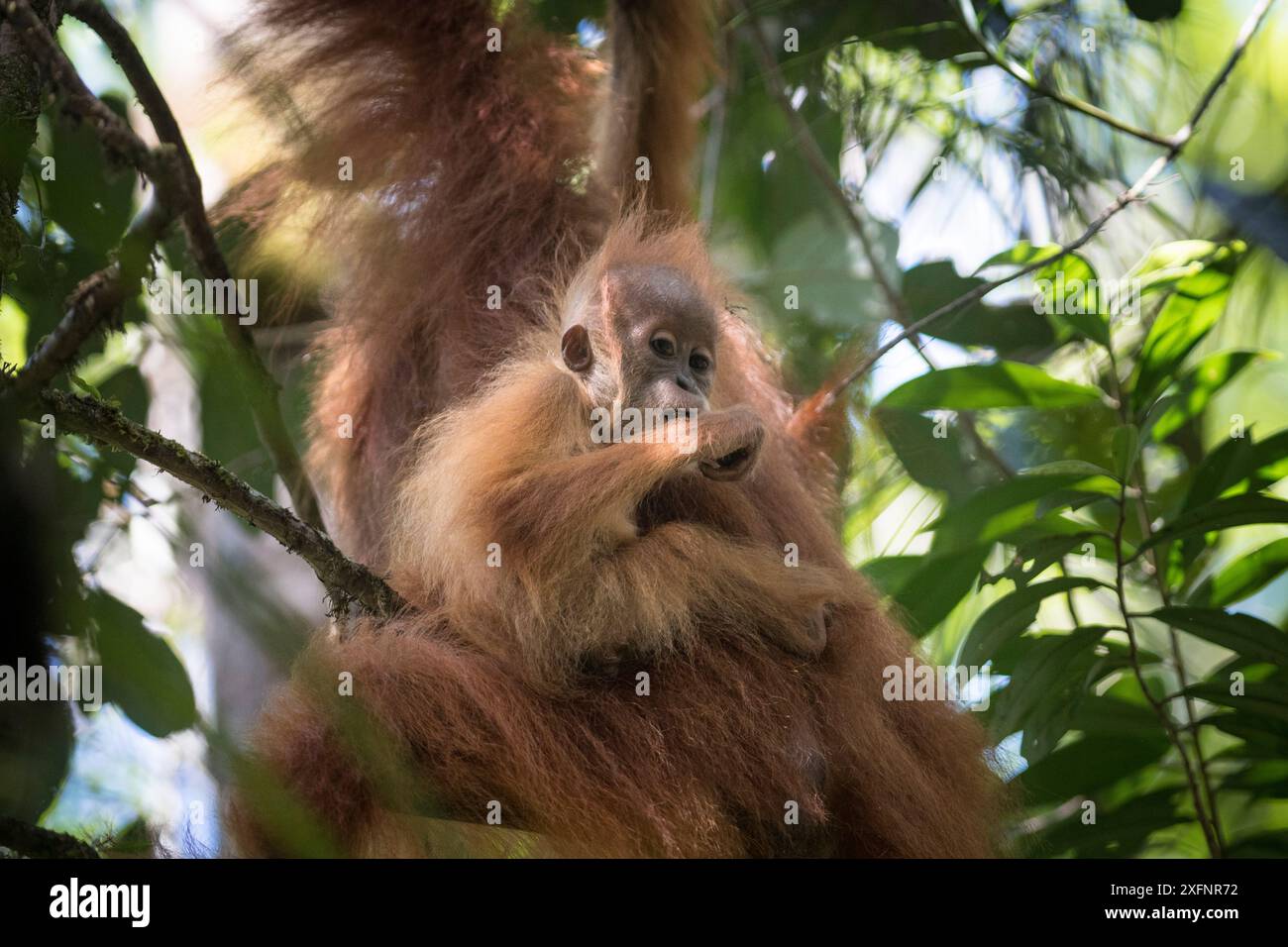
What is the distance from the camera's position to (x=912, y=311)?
3.33 m

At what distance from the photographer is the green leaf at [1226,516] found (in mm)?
2439

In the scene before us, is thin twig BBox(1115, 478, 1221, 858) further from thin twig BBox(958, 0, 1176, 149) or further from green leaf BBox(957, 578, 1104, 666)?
thin twig BBox(958, 0, 1176, 149)

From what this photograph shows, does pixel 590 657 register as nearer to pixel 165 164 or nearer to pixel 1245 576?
pixel 165 164

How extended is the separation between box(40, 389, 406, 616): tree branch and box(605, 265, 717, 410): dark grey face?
73 cm

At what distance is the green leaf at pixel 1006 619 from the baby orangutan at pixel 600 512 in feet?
1.52

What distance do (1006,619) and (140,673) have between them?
71.4 inches

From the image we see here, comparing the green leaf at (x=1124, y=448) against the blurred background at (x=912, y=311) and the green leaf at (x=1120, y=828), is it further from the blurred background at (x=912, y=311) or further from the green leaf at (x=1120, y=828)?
the green leaf at (x=1120, y=828)

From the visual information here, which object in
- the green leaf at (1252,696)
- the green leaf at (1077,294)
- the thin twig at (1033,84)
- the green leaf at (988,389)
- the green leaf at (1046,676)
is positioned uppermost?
the thin twig at (1033,84)

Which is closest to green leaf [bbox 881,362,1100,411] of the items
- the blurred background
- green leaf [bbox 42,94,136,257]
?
the blurred background

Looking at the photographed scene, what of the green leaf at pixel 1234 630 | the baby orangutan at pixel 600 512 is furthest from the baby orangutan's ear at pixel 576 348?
the green leaf at pixel 1234 630

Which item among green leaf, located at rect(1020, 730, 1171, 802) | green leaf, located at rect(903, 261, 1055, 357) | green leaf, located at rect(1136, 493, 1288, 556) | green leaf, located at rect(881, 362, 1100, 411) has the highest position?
green leaf, located at rect(903, 261, 1055, 357)

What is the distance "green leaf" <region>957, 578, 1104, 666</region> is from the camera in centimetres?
259

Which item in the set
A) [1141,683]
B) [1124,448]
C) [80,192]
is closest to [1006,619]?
[1141,683]
